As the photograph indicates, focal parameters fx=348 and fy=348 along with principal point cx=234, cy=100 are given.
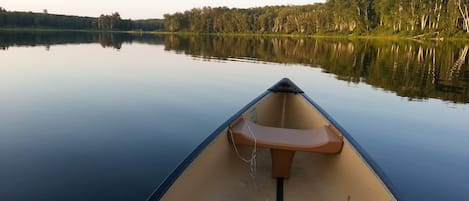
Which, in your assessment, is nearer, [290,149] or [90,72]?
[290,149]

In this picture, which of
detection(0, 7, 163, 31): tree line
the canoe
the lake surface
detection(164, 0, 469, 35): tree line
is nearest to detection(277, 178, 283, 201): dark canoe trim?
the canoe

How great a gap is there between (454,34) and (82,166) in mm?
81130

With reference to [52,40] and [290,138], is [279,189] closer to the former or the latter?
[290,138]

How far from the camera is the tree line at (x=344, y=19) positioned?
74625 mm

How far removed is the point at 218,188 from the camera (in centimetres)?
518

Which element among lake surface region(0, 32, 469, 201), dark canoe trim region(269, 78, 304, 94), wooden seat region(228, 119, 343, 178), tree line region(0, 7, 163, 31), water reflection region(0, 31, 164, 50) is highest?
tree line region(0, 7, 163, 31)

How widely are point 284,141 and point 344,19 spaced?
106100mm

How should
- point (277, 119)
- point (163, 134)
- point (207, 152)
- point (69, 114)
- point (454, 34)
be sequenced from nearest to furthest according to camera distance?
point (207, 152), point (277, 119), point (163, 134), point (69, 114), point (454, 34)

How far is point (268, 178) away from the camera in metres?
5.95

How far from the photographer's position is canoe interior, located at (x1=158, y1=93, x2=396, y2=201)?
4422 mm

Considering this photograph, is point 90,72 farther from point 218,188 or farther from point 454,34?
point 454,34

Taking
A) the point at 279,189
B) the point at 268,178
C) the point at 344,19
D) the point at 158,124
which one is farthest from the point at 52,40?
the point at 344,19

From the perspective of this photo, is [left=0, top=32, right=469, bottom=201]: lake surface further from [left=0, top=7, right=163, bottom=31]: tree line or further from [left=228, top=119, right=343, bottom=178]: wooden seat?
[left=0, top=7, right=163, bottom=31]: tree line

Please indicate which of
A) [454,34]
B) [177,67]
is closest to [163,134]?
[177,67]
